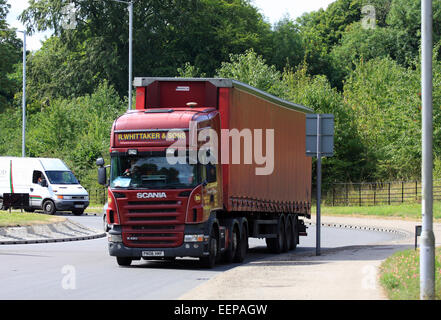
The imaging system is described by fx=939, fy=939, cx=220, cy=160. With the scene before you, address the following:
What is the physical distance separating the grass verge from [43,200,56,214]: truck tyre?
50.3 feet

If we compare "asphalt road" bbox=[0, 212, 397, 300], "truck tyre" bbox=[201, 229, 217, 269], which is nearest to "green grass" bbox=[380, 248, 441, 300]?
"asphalt road" bbox=[0, 212, 397, 300]

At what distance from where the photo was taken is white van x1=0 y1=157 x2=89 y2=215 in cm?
4584

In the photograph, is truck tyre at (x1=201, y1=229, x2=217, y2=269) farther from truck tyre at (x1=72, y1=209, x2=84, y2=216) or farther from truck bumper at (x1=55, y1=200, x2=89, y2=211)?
truck tyre at (x1=72, y1=209, x2=84, y2=216)

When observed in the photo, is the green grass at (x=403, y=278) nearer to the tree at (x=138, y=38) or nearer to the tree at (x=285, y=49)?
the tree at (x=138, y=38)

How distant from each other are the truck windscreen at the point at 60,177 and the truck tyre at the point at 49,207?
104cm

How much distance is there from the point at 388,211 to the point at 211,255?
98.3 feet

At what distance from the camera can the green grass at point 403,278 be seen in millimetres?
13250

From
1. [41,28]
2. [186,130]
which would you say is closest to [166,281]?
[186,130]

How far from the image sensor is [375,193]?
185ft

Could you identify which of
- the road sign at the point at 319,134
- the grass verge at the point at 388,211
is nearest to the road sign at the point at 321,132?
the road sign at the point at 319,134

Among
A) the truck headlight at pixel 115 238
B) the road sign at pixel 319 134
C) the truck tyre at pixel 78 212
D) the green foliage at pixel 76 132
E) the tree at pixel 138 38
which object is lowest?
the truck tyre at pixel 78 212

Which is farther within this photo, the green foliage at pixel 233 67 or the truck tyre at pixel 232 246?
the green foliage at pixel 233 67

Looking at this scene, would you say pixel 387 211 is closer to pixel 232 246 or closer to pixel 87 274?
pixel 232 246

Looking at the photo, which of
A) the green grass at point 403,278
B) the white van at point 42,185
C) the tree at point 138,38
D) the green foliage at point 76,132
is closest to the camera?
the green grass at point 403,278
